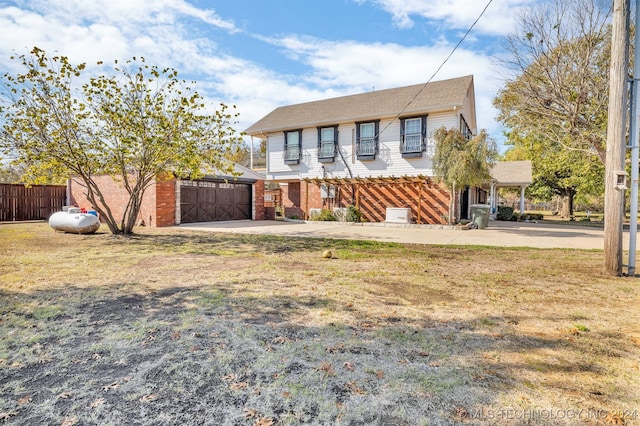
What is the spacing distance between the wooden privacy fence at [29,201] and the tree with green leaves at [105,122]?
9.59 m

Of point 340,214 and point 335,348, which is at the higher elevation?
point 340,214

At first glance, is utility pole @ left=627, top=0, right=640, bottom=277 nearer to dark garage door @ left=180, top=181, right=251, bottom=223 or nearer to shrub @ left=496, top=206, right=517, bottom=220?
dark garage door @ left=180, top=181, right=251, bottom=223

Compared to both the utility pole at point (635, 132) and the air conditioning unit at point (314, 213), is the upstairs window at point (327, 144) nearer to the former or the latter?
the air conditioning unit at point (314, 213)

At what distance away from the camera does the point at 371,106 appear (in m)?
18.7

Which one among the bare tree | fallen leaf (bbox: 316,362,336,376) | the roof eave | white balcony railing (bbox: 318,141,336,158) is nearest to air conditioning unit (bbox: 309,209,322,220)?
white balcony railing (bbox: 318,141,336,158)

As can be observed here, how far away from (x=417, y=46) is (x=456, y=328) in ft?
39.7

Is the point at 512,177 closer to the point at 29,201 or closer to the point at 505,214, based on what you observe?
the point at 505,214

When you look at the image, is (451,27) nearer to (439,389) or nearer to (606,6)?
(606,6)

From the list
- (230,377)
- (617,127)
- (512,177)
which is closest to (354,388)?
(230,377)

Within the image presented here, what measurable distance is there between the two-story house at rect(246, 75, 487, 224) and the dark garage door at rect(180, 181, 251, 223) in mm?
2673

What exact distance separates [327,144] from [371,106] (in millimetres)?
→ 3301

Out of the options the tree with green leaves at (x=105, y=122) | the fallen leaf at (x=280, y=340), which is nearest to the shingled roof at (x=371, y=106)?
the tree with green leaves at (x=105, y=122)

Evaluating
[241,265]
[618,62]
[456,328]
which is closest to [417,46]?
[618,62]

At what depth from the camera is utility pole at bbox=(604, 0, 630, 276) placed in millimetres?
5551
